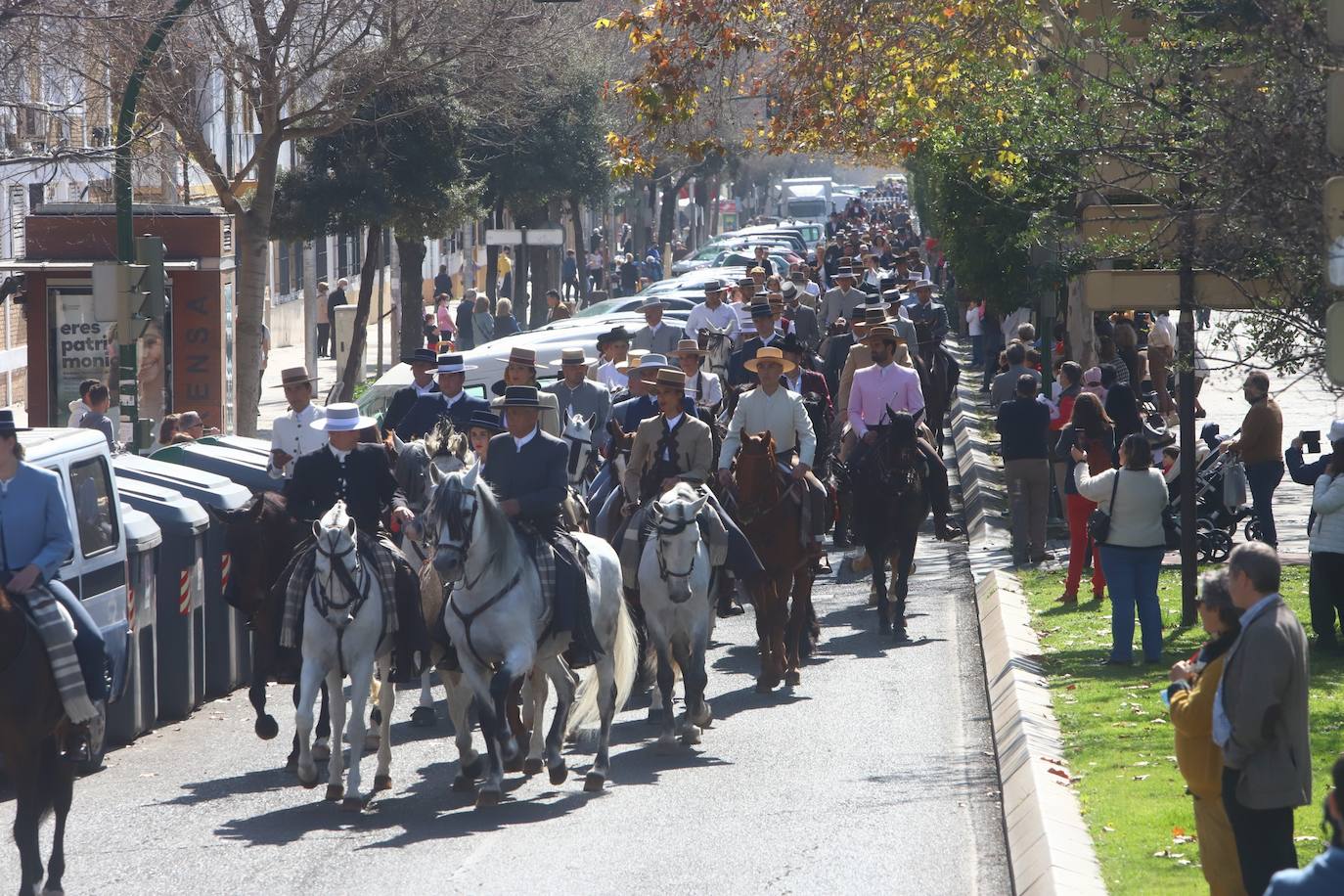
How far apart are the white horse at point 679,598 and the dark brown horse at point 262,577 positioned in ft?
6.80

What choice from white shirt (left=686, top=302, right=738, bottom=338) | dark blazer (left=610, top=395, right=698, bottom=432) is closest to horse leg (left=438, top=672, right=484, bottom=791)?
dark blazer (left=610, top=395, right=698, bottom=432)

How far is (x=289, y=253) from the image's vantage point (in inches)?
2078

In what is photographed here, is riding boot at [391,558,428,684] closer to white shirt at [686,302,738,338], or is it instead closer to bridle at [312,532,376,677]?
bridle at [312,532,376,677]

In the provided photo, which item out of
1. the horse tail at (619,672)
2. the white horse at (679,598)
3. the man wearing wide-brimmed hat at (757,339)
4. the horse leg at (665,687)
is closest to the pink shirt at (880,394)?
the man wearing wide-brimmed hat at (757,339)

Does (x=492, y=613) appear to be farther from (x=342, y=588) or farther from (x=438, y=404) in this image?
(x=438, y=404)

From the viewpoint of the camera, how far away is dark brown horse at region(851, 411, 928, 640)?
50.8 ft

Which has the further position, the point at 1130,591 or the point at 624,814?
the point at 1130,591

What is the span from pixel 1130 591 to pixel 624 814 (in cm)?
485

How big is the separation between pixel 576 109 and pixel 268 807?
32.2 metres

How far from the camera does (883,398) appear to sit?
53.3 feet

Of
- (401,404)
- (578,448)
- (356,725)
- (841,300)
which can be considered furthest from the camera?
(841,300)

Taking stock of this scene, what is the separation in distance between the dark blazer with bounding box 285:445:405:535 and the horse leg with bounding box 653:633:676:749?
1.84 meters

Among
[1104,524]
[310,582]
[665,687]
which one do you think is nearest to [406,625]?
[310,582]

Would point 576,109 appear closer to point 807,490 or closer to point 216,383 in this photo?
point 216,383
